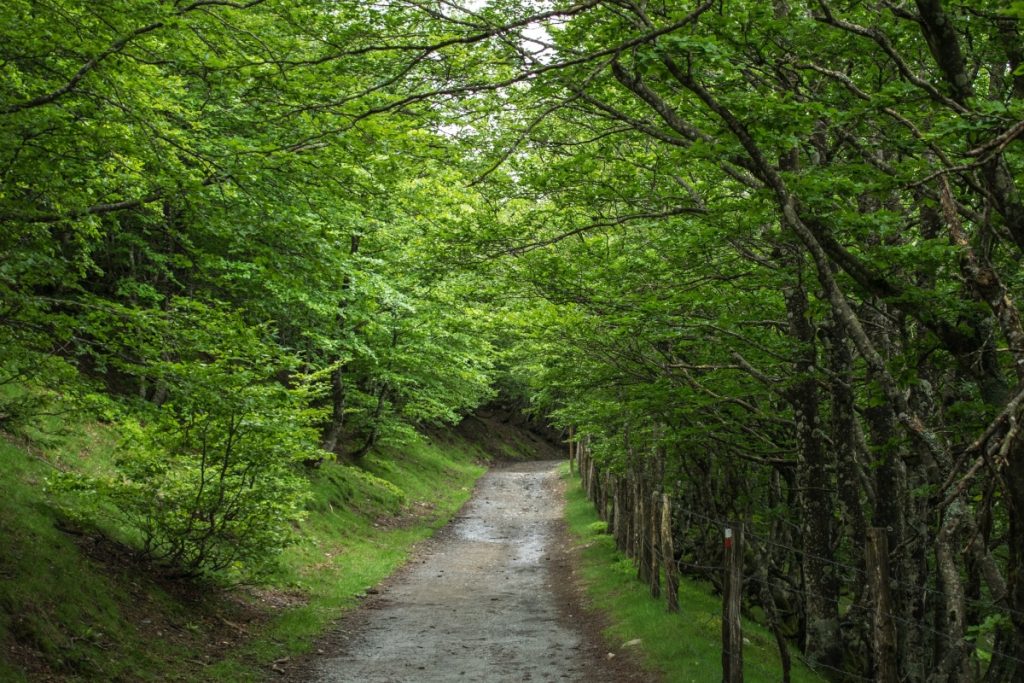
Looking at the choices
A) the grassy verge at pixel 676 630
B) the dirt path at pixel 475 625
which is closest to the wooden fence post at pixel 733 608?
the grassy verge at pixel 676 630

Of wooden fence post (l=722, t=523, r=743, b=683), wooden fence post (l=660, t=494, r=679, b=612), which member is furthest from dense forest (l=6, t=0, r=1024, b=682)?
wooden fence post (l=722, t=523, r=743, b=683)

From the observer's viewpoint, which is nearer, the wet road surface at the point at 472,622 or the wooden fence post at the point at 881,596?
the wooden fence post at the point at 881,596

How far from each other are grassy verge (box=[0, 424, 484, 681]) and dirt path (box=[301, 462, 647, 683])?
2.28ft

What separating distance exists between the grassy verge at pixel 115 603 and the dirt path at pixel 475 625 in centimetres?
70

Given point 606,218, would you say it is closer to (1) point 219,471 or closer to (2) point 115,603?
(1) point 219,471

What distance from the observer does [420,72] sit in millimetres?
7492

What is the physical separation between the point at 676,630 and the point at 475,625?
324cm

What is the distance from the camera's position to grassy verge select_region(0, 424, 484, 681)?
7918 mm

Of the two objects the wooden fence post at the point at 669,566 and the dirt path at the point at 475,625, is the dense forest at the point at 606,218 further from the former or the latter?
the dirt path at the point at 475,625

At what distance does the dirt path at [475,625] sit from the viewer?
381 inches

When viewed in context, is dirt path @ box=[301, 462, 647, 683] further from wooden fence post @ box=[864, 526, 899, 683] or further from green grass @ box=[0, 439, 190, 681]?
wooden fence post @ box=[864, 526, 899, 683]

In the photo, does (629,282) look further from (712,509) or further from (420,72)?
(712,509)

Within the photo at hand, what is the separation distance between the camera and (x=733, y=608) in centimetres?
851

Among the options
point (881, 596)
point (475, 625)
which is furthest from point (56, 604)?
point (881, 596)
